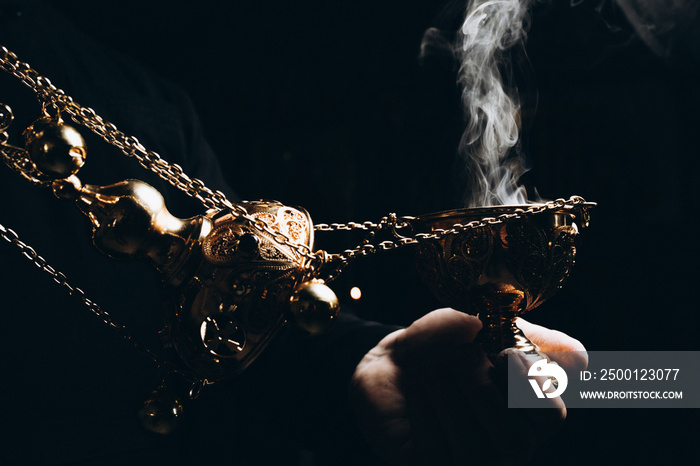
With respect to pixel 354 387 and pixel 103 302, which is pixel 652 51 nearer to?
pixel 354 387

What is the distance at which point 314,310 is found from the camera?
655mm

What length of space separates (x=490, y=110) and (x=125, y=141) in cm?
95

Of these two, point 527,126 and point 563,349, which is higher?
point 527,126

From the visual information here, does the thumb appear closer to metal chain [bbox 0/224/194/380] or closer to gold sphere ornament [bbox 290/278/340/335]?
gold sphere ornament [bbox 290/278/340/335]

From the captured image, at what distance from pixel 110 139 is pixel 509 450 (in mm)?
793

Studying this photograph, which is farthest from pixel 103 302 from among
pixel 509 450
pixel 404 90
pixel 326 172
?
pixel 404 90

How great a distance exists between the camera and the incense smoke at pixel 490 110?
3.81 feet

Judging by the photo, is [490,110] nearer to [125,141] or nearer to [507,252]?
[507,252]

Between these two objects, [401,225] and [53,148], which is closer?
[53,148]

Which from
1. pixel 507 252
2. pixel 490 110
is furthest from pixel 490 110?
pixel 507 252

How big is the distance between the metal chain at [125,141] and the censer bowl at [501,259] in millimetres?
265

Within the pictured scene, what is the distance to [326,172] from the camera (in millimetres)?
3230

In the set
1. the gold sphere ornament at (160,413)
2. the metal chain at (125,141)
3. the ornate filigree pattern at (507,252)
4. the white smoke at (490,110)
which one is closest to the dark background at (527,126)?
the white smoke at (490,110)

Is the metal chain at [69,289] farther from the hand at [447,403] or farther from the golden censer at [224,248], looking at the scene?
the hand at [447,403]
